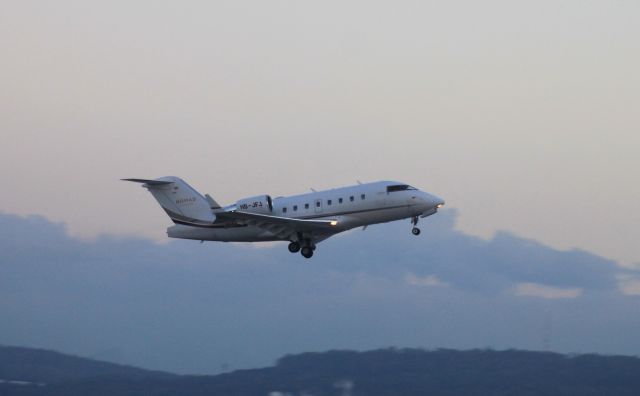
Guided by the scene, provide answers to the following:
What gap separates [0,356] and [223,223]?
13827cm

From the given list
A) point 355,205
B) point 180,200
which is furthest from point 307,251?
point 180,200

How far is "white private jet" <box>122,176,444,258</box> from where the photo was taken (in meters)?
59.1

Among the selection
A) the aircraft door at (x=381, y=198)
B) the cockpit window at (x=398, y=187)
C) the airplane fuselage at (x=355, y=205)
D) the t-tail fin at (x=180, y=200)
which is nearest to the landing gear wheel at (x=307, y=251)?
the airplane fuselage at (x=355, y=205)

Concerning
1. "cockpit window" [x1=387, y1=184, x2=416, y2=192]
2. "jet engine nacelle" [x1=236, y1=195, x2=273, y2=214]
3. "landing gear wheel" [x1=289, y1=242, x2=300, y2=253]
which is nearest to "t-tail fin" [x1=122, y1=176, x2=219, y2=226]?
"jet engine nacelle" [x1=236, y1=195, x2=273, y2=214]

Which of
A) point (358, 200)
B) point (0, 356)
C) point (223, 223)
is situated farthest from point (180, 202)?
point (0, 356)

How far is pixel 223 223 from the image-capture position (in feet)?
205

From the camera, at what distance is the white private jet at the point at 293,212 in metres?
59.1

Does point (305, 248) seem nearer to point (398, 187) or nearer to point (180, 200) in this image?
point (398, 187)

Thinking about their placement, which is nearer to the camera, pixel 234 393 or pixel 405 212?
pixel 405 212

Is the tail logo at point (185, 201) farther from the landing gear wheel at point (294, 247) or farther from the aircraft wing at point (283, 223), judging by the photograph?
the landing gear wheel at point (294, 247)

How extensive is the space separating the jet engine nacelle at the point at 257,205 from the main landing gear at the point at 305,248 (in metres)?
2.49

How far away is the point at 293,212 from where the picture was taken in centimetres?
6119

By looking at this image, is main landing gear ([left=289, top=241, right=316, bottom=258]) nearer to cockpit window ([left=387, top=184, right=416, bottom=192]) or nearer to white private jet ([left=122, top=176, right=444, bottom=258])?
white private jet ([left=122, top=176, right=444, bottom=258])

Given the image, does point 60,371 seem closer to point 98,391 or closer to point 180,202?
point 98,391
